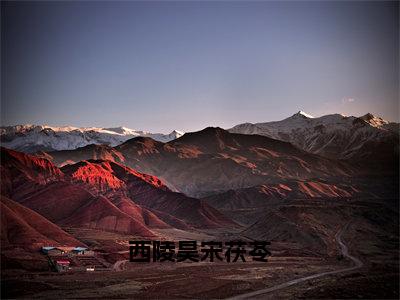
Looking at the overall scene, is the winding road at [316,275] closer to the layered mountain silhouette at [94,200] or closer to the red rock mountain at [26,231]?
the red rock mountain at [26,231]

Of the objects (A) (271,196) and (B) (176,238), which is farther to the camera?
(A) (271,196)

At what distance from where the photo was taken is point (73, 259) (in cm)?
7069

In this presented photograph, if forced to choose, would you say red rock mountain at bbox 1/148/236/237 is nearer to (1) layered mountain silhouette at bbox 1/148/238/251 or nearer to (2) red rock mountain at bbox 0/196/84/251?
(1) layered mountain silhouette at bbox 1/148/238/251

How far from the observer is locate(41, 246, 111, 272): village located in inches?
2611

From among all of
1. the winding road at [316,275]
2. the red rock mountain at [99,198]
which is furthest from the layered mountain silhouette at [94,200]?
the winding road at [316,275]

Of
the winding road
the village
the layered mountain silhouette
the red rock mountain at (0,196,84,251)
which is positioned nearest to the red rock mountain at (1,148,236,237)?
the layered mountain silhouette

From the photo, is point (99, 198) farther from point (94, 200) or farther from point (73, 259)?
point (73, 259)

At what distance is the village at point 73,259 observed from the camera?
218ft

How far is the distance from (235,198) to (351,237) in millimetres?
77077

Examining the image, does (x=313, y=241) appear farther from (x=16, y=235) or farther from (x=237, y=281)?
(x=16, y=235)

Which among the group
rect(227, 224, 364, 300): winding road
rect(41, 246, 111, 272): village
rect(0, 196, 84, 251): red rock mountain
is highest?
rect(0, 196, 84, 251): red rock mountain

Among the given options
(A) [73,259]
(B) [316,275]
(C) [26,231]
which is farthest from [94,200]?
(B) [316,275]

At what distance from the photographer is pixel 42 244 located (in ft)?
253

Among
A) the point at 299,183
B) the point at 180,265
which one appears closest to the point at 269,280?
the point at 180,265
